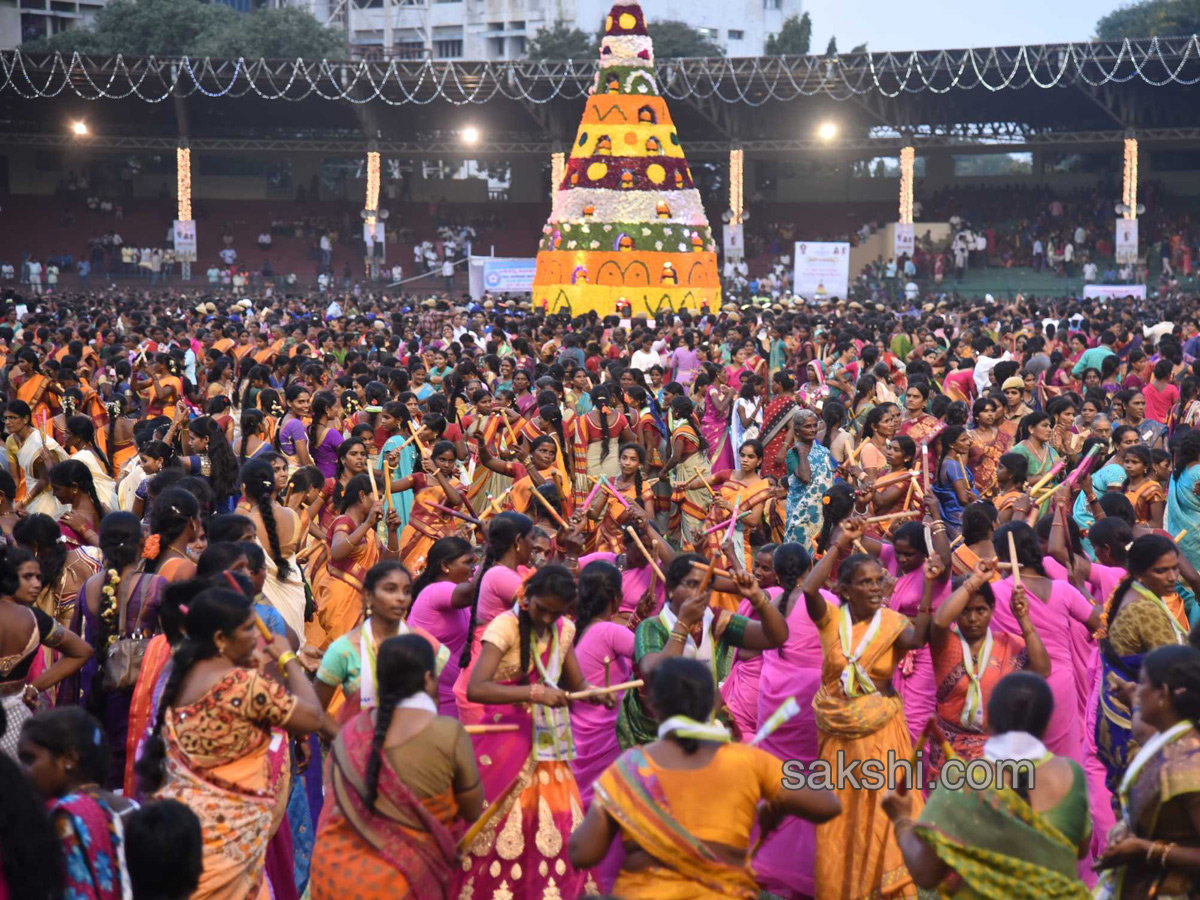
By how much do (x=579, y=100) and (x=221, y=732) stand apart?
96.4 ft

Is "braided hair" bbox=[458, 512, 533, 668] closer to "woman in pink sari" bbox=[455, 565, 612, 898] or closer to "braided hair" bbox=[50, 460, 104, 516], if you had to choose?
"woman in pink sari" bbox=[455, 565, 612, 898]

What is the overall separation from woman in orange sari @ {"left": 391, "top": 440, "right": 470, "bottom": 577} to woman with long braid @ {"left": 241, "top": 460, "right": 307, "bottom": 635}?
2.61 ft

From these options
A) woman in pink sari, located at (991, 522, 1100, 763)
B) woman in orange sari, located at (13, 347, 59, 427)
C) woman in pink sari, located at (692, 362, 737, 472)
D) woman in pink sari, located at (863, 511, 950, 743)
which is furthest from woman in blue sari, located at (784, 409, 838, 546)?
woman in orange sari, located at (13, 347, 59, 427)

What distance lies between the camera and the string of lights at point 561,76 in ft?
95.0

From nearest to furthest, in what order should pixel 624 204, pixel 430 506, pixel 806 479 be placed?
pixel 430 506 < pixel 806 479 < pixel 624 204

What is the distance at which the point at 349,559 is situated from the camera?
20.3 feet

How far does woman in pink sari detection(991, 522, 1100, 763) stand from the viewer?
16.0 feet

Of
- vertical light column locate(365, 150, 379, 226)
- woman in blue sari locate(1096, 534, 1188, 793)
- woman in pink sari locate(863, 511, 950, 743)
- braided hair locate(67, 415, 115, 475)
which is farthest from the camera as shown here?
vertical light column locate(365, 150, 379, 226)

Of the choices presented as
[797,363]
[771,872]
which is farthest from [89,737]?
[797,363]

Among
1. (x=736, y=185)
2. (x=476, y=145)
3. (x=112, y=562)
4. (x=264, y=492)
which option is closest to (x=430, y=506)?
(x=264, y=492)

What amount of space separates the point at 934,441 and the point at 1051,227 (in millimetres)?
27892

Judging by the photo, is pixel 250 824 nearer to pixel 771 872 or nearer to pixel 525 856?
pixel 525 856

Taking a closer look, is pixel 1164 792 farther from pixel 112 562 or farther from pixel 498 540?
pixel 112 562

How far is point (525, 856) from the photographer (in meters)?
4.27
